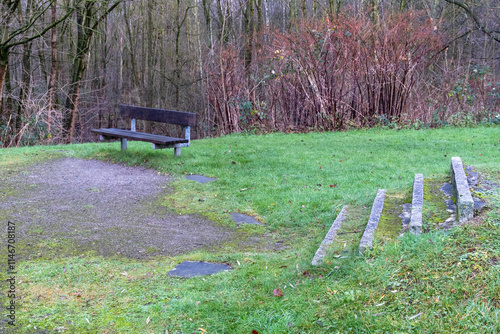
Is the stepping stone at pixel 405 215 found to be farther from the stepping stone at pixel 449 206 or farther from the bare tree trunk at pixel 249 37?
the bare tree trunk at pixel 249 37

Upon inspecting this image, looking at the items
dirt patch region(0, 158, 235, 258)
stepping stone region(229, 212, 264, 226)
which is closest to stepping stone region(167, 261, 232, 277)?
dirt patch region(0, 158, 235, 258)

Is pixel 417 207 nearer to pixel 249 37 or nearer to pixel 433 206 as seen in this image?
pixel 433 206

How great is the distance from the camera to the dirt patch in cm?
A: 447

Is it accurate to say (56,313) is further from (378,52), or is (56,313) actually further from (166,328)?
(378,52)

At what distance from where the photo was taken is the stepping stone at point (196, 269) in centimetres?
378

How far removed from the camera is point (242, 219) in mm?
5402

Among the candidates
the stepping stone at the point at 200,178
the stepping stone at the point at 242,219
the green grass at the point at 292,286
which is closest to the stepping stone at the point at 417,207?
the green grass at the point at 292,286

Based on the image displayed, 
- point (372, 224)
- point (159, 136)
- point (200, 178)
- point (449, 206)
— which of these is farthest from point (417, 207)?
point (159, 136)

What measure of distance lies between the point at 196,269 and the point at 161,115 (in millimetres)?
5743

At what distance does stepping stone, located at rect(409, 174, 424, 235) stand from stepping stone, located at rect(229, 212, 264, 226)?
1771mm

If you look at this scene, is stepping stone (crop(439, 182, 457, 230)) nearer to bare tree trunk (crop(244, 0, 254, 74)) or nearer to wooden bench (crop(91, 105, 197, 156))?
wooden bench (crop(91, 105, 197, 156))

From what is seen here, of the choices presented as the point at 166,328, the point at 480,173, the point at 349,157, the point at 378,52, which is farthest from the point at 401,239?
the point at 378,52

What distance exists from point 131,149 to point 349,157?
4412 millimetres

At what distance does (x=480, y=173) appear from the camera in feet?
16.6
